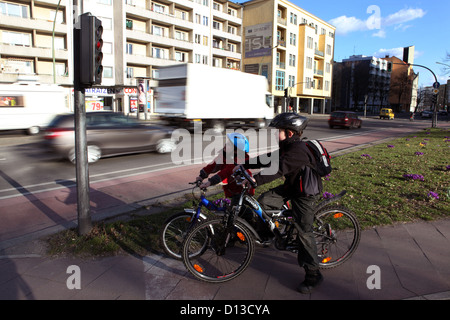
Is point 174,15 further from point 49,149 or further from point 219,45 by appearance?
point 49,149

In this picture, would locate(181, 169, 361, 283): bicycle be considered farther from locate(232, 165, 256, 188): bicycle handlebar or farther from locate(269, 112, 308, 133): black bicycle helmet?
locate(269, 112, 308, 133): black bicycle helmet

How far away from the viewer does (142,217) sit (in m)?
4.88

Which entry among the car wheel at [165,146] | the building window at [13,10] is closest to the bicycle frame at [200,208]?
the car wheel at [165,146]

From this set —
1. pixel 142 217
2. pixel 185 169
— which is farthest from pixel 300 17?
pixel 142 217

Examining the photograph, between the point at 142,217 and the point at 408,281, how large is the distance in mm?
3502

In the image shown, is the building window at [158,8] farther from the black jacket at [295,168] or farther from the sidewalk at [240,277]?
the black jacket at [295,168]

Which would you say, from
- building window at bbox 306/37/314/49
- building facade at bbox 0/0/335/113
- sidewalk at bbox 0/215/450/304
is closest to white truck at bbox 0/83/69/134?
building facade at bbox 0/0/335/113

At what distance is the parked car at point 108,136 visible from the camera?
9188mm

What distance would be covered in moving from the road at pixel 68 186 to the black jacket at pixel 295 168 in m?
3.14

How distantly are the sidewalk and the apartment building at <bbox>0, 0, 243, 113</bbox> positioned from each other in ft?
84.5

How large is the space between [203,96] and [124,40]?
88.1 ft

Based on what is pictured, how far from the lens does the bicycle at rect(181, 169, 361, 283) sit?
315cm

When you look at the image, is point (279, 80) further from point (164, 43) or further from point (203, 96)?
point (203, 96)

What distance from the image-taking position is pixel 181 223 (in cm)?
344
